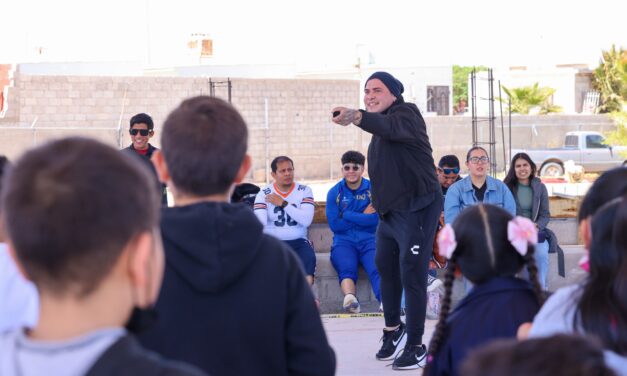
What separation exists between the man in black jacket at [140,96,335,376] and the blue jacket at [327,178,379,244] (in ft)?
20.0

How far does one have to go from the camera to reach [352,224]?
878 centimetres

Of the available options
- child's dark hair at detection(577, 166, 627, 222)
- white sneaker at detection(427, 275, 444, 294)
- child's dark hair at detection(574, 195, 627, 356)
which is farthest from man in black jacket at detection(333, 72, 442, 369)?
child's dark hair at detection(574, 195, 627, 356)

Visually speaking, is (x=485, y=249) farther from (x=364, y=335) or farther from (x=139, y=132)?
(x=139, y=132)

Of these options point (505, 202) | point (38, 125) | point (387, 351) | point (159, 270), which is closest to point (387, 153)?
point (387, 351)

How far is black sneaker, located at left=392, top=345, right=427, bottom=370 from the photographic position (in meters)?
6.16

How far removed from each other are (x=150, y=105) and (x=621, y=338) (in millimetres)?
29471

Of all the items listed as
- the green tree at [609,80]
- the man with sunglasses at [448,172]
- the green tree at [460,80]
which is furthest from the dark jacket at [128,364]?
the green tree at [460,80]

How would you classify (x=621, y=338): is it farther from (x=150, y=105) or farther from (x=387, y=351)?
(x=150, y=105)

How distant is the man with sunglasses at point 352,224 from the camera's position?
8570mm

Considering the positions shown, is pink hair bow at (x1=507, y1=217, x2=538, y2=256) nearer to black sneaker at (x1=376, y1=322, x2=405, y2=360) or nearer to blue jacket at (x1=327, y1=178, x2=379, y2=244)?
black sneaker at (x1=376, y1=322, x2=405, y2=360)

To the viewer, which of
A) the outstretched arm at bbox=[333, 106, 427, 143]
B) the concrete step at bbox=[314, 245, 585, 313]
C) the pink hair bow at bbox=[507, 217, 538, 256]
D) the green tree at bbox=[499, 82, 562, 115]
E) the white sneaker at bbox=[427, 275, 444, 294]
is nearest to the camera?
the pink hair bow at bbox=[507, 217, 538, 256]

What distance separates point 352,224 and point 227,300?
6245 millimetres

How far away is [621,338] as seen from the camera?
88.4 inches

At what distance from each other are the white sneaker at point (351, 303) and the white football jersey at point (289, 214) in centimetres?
78
